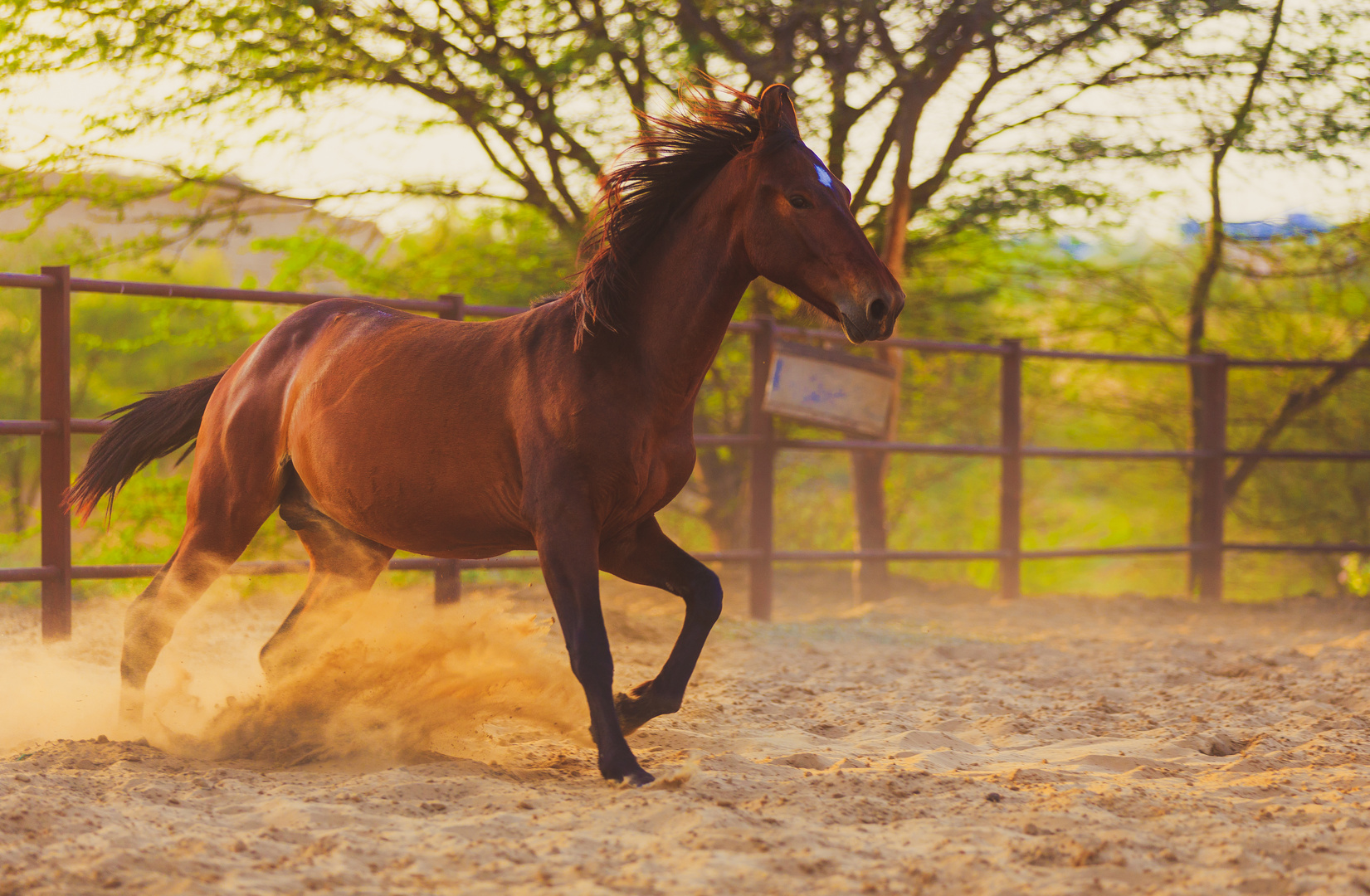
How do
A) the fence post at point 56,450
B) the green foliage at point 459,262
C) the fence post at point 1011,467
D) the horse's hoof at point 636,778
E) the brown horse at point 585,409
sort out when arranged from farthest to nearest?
the green foliage at point 459,262 < the fence post at point 1011,467 < the fence post at point 56,450 < the brown horse at point 585,409 < the horse's hoof at point 636,778

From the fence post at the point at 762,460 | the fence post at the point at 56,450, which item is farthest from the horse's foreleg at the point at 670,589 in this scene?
the fence post at the point at 762,460

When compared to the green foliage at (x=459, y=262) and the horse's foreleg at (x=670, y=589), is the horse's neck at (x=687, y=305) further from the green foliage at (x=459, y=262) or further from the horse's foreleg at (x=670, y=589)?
the green foliage at (x=459, y=262)

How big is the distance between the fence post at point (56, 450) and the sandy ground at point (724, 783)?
183mm

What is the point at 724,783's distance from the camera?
2.44 meters

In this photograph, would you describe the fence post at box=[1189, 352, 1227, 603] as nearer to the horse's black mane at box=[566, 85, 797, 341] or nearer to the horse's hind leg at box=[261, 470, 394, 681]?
the horse's black mane at box=[566, 85, 797, 341]

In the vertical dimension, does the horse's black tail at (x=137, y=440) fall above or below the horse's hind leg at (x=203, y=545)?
above

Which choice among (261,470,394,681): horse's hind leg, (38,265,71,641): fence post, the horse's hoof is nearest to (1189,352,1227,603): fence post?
(261,470,394,681): horse's hind leg

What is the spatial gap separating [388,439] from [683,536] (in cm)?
768

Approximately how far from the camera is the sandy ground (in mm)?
1877

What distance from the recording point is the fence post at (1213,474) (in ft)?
24.9

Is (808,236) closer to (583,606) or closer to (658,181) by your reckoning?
(658,181)

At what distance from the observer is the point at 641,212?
2.77 m

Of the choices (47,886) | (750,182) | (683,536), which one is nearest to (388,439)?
(750,182)

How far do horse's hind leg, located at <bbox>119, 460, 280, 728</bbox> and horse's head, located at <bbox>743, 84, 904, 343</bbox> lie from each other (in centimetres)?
158
